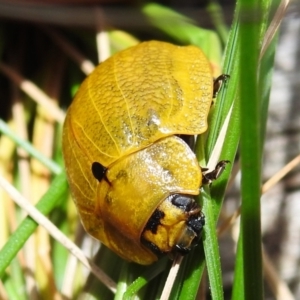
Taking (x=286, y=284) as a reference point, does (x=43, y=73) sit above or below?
above

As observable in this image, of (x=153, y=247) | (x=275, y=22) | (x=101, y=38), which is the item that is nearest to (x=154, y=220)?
(x=153, y=247)

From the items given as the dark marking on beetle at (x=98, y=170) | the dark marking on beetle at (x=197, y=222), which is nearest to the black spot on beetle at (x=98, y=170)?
the dark marking on beetle at (x=98, y=170)

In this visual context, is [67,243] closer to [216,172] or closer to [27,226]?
[27,226]

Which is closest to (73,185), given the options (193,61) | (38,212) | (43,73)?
(38,212)

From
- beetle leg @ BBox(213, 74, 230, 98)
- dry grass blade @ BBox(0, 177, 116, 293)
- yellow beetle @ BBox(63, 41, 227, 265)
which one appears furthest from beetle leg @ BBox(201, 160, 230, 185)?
dry grass blade @ BBox(0, 177, 116, 293)

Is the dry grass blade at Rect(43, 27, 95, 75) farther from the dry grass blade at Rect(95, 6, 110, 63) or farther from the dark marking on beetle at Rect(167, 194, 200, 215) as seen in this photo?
the dark marking on beetle at Rect(167, 194, 200, 215)

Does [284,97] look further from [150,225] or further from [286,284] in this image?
[150,225]

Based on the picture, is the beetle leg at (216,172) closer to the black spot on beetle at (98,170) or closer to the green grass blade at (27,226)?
the black spot on beetle at (98,170)
